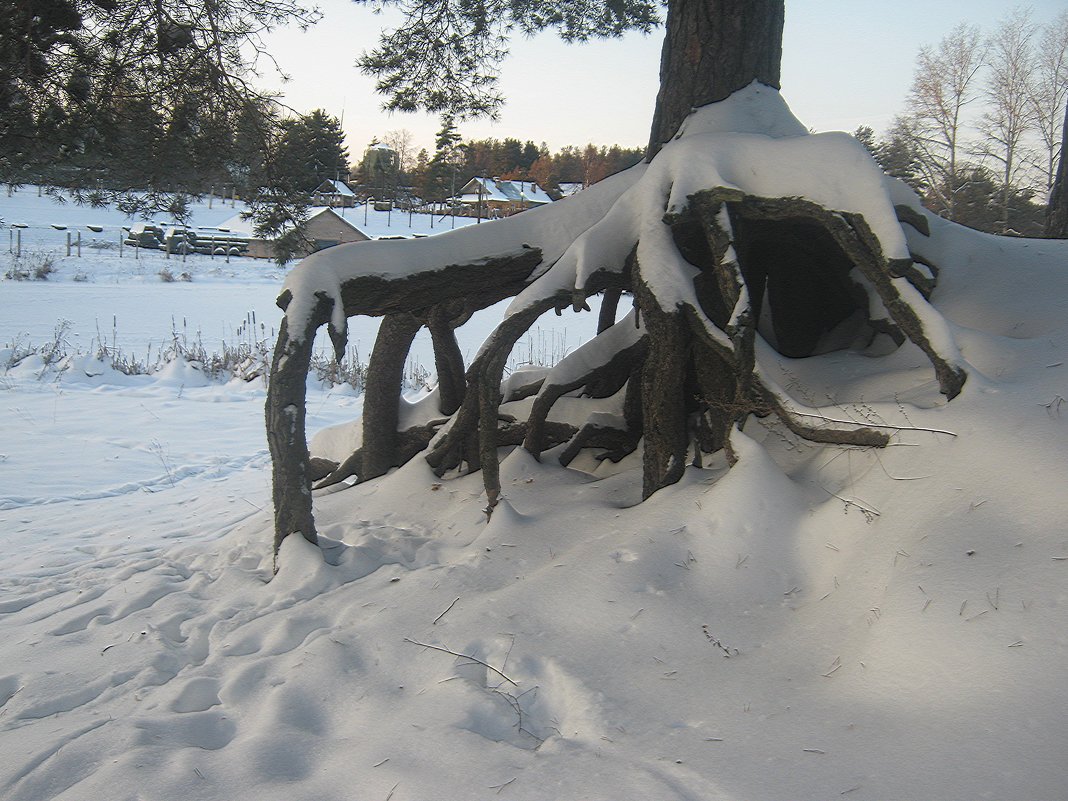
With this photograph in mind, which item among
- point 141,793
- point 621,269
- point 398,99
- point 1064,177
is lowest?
point 141,793

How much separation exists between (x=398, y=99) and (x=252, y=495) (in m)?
3.41

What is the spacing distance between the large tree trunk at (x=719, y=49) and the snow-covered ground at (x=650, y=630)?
140cm

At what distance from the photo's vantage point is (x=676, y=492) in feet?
12.0

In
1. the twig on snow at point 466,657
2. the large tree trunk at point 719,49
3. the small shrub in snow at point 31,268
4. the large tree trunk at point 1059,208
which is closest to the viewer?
the twig on snow at point 466,657

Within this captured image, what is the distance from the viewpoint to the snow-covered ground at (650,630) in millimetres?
2129

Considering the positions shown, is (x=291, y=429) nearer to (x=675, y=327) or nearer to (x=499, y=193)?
(x=675, y=327)

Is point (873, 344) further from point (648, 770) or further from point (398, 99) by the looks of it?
point (398, 99)

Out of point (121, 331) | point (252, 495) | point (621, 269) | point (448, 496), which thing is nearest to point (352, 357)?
point (121, 331)

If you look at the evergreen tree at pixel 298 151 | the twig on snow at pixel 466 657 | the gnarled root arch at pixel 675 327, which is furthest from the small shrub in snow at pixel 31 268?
the twig on snow at pixel 466 657

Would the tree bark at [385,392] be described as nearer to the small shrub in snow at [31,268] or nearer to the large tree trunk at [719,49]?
the large tree trunk at [719,49]

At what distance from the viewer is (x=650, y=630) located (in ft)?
9.20

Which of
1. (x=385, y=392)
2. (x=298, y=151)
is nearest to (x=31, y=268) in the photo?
(x=298, y=151)

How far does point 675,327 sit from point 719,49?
6.04 feet

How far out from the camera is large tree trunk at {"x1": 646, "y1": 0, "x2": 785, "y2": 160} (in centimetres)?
461
